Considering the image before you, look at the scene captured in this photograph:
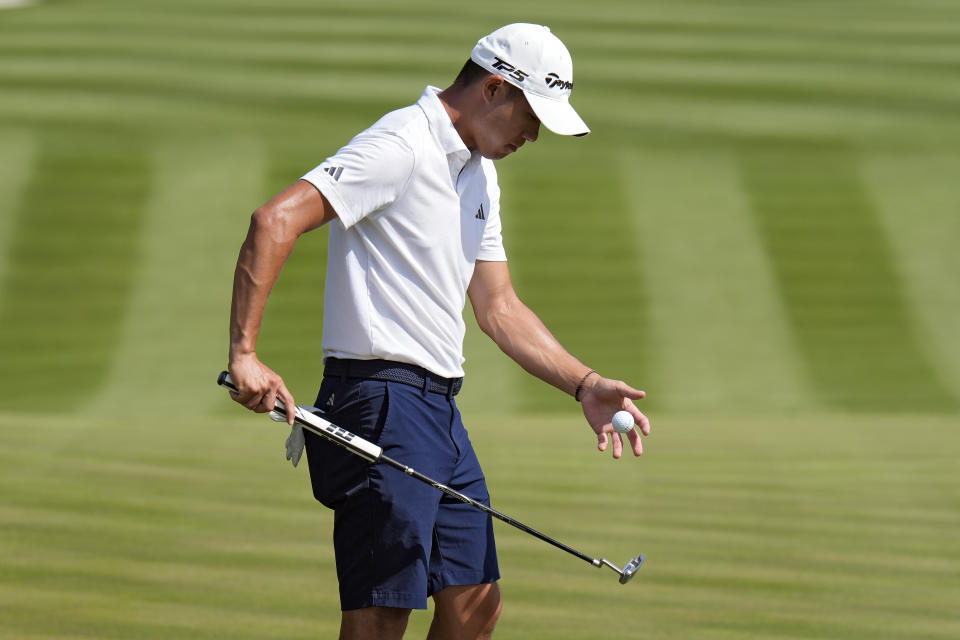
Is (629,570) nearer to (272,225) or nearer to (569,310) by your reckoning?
(272,225)

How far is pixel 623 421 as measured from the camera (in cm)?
438

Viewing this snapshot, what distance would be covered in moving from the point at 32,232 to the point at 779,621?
1096 cm

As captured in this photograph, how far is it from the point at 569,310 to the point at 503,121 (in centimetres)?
937

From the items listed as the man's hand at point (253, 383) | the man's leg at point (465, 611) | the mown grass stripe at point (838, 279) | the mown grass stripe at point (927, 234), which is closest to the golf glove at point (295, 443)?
the man's hand at point (253, 383)

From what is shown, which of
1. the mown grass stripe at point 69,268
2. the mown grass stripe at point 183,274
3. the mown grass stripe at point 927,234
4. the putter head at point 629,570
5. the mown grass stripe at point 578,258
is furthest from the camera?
the mown grass stripe at point 927,234

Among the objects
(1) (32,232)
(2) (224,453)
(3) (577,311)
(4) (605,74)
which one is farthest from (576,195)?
(2) (224,453)

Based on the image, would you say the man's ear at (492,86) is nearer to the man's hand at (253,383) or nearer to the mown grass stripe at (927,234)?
the man's hand at (253,383)

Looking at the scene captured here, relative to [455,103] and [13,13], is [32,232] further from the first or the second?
[455,103]

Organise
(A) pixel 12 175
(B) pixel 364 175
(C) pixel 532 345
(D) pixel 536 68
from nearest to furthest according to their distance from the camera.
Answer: (B) pixel 364 175 < (D) pixel 536 68 < (C) pixel 532 345 < (A) pixel 12 175

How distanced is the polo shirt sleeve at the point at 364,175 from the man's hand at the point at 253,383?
0.47m

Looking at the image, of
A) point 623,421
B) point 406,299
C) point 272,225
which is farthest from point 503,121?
point 623,421

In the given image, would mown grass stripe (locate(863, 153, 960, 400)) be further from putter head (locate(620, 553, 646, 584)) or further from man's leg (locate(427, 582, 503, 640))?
man's leg (locate(427, 582, 503, 640))

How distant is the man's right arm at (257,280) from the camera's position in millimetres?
3684

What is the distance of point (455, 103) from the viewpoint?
4121 mm
